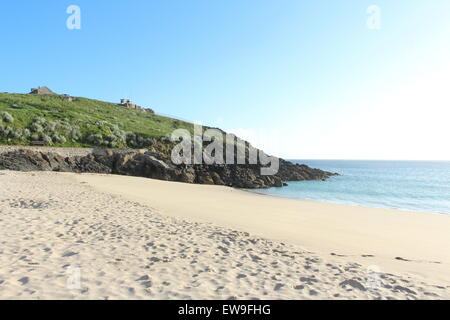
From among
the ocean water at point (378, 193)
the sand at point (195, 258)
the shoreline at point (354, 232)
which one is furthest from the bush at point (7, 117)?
the shoreline at point (354, 232)

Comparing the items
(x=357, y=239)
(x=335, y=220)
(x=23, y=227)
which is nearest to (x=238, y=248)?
(x=357, y=239)

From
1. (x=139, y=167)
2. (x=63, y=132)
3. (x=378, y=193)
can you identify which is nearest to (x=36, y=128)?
(x=63, y=132)

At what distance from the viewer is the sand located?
16.7 feet

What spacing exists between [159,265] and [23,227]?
5.16m

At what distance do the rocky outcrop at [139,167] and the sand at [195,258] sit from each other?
20.6m

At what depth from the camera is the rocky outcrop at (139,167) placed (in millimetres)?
30078

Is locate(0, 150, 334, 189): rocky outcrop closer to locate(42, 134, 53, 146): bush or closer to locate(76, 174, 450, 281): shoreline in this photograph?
locate(42, 134, 53, 146): bush

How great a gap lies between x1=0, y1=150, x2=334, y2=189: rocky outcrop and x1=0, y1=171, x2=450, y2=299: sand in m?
20.6

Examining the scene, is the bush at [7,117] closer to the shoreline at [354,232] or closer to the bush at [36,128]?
the bush at [36,128]

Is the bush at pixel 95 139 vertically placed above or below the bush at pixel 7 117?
below

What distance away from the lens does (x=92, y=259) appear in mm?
6320

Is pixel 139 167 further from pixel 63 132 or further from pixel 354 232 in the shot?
pixel 354 232

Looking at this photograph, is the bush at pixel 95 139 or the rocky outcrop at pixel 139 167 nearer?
the rocky outcrop at pixel 139 167
